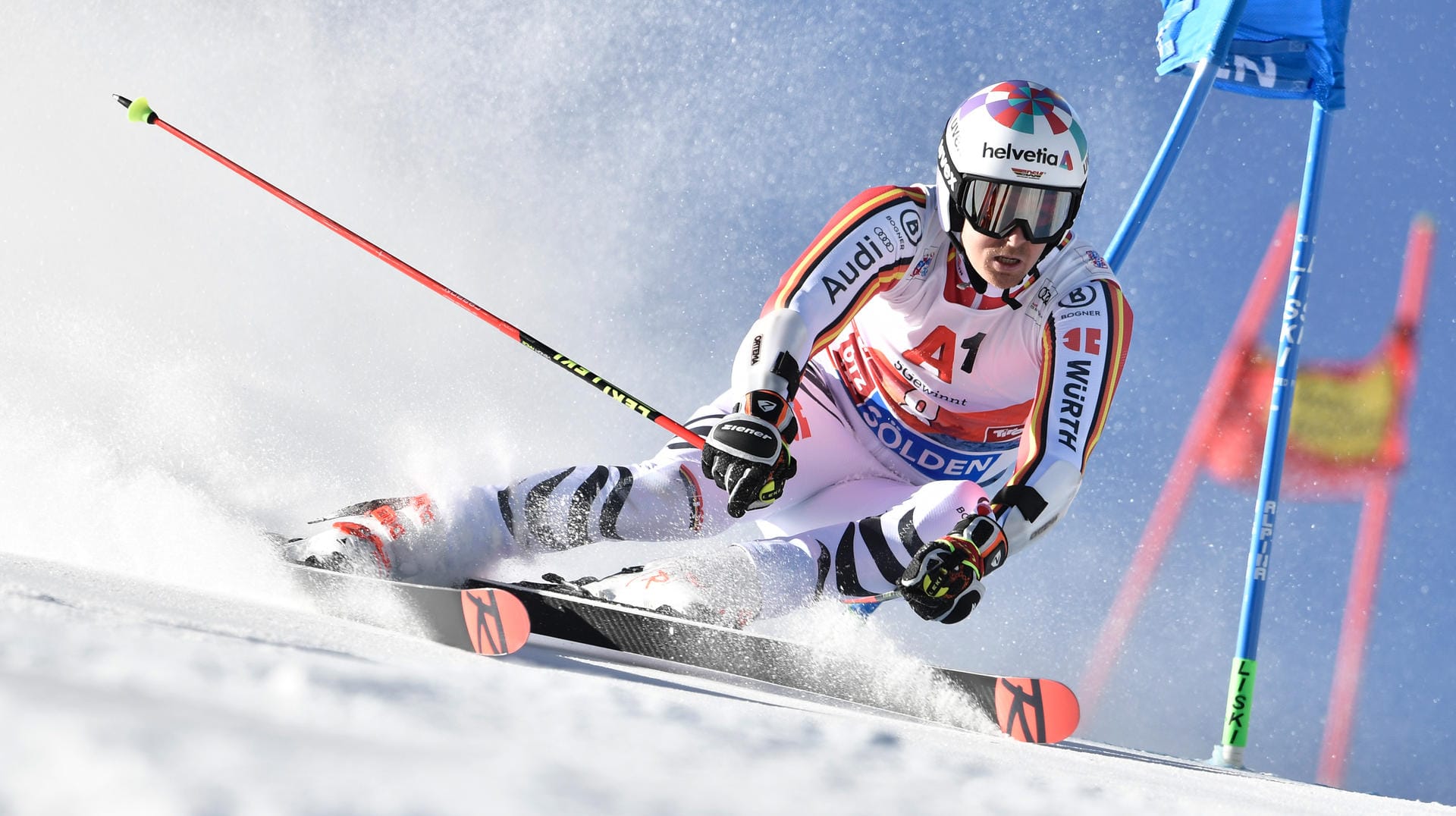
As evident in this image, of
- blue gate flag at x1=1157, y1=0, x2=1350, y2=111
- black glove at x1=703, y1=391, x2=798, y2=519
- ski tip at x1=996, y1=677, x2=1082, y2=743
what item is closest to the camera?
ski tip at x1=996, y1=677, x2=1082, y2=743

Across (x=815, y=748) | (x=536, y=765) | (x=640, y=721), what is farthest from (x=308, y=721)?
(x=815, y=748)

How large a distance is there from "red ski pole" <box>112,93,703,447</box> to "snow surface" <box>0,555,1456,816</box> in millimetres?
1890

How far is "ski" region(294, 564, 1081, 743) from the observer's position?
2664 millimetres

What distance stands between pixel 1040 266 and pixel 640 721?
2661 mm

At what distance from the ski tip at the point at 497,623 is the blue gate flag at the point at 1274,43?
4142 millimetres

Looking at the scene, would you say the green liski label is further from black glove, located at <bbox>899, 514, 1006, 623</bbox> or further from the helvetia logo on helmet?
the helvetia logo on helmet

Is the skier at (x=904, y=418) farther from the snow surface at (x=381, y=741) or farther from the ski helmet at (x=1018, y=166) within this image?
the snow surface at (x=381, y=741)

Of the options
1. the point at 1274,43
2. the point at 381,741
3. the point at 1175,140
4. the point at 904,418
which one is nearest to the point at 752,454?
the point at 904,418

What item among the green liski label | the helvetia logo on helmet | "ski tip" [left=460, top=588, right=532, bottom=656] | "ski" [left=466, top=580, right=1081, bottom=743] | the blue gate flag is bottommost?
the green liski label

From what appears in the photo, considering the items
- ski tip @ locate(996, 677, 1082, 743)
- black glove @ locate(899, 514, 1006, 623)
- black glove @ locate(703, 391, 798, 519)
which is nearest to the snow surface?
ski tip @ locate(996, 677, 1082, 743)

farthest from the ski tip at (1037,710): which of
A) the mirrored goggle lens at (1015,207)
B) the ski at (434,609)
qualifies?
the mirrored goggle lens at (1015,207)

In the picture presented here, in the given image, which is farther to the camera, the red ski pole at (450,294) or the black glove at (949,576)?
the red ski pole at (450,294)

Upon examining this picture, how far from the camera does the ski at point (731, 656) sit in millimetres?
2664

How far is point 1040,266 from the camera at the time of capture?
3592mm
